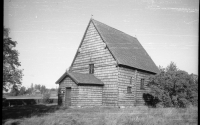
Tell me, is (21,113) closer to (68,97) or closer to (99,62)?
(68,97)

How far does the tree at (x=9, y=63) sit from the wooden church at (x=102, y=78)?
8.69m

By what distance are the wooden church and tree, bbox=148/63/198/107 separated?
403 centimetres

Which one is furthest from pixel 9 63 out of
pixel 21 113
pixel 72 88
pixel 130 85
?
pixel 130 85

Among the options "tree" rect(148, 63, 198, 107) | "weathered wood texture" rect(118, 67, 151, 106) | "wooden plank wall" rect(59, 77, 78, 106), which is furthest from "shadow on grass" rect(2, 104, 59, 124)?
"tree" rect(148, 63, 198, 107)

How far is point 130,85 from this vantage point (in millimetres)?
19609

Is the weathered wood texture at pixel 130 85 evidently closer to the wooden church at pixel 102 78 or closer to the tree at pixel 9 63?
the wooden church at pixel 102 78

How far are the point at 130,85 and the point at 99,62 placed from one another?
16.1 feet

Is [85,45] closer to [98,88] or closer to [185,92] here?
[98,88]

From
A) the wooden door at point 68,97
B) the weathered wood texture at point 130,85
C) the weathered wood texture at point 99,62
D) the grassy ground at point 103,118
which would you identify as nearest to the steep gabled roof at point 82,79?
the weathered wood texture at point 99,62

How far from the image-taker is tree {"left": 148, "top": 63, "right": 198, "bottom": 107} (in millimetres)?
15281

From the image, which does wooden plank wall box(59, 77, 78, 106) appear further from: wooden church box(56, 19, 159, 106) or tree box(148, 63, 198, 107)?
tree box(148, 63, 198, 107)

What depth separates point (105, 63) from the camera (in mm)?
19453

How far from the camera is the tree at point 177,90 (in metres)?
15.3

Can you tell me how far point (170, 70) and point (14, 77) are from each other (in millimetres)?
15197
